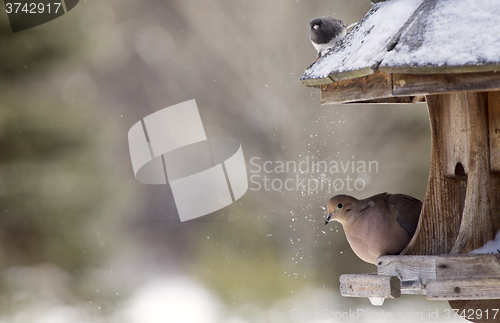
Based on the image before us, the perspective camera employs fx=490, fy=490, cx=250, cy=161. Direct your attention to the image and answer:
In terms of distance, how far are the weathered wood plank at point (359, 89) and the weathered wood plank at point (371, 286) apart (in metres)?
0.43

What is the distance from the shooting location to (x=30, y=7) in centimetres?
430

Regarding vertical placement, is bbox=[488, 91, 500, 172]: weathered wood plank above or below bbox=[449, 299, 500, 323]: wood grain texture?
→ above

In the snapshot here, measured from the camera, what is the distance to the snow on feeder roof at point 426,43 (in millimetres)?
Answer: 929

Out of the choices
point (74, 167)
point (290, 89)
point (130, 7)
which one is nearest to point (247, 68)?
point (290, 89)

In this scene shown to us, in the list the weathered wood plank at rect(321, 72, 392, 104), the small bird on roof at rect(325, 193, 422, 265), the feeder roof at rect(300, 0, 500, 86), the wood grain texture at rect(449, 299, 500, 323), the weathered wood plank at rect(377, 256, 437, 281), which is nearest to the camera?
the feeder roof at rect(300, 0, 500, 86)

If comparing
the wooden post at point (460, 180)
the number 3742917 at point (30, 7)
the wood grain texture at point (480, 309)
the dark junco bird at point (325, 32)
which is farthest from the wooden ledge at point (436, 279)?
the number 3742917 at point (30, 7)

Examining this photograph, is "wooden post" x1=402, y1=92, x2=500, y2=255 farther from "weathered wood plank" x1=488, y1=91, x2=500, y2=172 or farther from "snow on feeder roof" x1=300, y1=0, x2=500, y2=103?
"snow on feeder roof" x1=300, y1=0, x2=500, y2=103

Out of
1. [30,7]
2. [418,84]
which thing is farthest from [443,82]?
[30,7]

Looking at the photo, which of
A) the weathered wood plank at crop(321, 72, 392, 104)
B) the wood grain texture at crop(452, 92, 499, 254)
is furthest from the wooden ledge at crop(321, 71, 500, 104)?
the wood grain texture at crop(452, 92, 499, 254)

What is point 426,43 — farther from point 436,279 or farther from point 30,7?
point 30,7

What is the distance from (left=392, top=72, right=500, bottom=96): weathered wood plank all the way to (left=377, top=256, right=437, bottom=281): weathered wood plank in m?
0.41

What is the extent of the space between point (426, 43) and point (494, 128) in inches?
16.4

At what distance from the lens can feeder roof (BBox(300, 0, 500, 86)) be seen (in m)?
0.93

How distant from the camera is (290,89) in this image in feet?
13.2
